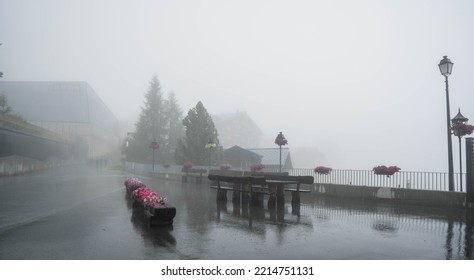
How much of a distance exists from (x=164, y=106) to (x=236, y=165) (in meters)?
28.4

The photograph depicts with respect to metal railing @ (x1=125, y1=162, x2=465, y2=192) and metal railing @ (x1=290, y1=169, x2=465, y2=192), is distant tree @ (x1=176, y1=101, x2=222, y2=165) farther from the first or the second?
metal railing @ (x1=290, y1=169, x2=465, y2=192)

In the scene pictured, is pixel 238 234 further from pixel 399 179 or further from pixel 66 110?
pixel 66 110

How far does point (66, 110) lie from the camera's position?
5419 centimetres

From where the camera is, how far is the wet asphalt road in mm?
5461

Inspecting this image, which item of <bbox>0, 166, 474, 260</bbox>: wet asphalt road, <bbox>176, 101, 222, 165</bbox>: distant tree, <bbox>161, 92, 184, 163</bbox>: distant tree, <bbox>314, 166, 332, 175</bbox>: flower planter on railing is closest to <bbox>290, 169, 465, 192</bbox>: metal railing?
<bbox>314, 166, 332, 175</bbox>: flower planter on railing

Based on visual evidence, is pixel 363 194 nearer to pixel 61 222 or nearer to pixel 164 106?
pixel 61 222

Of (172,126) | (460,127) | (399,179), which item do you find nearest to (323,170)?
(399,179)

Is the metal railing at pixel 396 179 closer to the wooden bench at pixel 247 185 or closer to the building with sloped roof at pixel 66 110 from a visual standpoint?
the wooden bench at pixel 247 185

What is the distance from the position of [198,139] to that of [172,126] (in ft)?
75.5

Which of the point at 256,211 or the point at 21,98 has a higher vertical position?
the point at 21,98

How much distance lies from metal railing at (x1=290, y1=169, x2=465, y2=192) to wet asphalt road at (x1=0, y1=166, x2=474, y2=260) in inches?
113

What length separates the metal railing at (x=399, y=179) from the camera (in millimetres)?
13375
